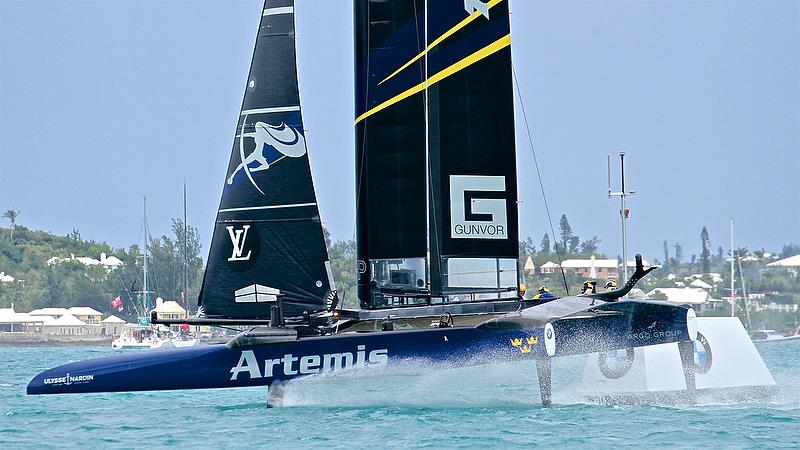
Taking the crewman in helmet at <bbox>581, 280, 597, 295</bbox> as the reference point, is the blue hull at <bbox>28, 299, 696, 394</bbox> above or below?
below

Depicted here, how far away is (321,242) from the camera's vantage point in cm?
1559

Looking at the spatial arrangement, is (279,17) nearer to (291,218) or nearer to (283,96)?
(283,96)

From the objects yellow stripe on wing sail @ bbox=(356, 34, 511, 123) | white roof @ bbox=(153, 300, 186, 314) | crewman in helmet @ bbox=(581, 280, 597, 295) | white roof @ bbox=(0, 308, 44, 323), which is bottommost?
white roof @ bbox=(0, 308, 44, 323)

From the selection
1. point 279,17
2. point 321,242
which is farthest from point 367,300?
point 279,17

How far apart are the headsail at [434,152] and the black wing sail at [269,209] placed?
0.63 m

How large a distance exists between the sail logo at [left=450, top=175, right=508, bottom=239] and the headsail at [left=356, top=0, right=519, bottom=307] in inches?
0.5

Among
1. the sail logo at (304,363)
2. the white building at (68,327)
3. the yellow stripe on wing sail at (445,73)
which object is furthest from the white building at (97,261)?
the sail logo at (304,363)

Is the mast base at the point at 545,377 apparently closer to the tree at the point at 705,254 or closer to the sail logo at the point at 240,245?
the sail logo at the point at 240,245

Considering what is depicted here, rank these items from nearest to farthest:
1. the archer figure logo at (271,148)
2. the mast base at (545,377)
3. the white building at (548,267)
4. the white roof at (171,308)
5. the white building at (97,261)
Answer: the mast base at (545,377)
the archer figure logo at (271,148)
the white roof at (171,308)
the white building at (97,261)
the white building at (548,267)

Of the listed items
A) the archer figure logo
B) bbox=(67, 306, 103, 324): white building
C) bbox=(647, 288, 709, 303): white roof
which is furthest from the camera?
bbox=(67, 306, 103, 324): white building

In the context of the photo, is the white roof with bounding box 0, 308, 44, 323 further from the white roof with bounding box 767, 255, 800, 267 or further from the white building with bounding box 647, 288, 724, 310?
the white roof with bounding box 767, 255, 800, 267

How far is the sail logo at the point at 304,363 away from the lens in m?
14.2

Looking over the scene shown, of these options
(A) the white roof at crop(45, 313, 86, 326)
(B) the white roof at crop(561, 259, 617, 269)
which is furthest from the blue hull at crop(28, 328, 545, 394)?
(B) the white roof at crop(561, 259, 617, 269)

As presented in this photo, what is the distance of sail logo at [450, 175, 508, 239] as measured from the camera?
50.1 feet
